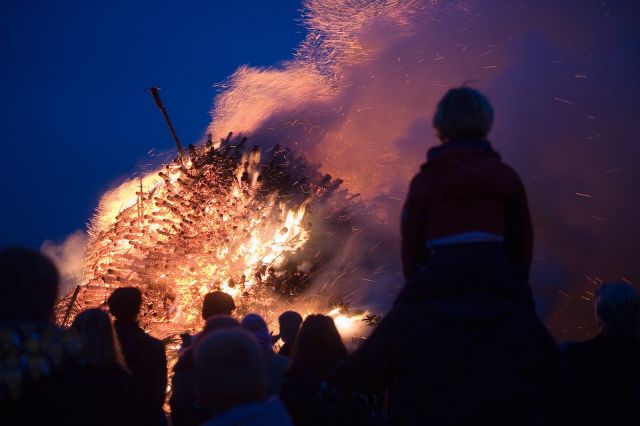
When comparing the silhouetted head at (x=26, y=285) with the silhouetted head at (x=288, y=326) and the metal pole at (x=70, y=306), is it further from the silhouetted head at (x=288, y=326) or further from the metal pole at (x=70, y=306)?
the metal pole at (x=70, y=306)

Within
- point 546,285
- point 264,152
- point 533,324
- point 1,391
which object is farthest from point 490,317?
point 546,285

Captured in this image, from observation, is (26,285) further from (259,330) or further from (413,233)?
(259,330)

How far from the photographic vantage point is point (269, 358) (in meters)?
4.57

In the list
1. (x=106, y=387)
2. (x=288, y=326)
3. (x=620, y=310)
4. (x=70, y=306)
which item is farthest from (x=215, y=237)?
Result: (x=106, y=387)

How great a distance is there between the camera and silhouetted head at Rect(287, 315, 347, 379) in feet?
12.2

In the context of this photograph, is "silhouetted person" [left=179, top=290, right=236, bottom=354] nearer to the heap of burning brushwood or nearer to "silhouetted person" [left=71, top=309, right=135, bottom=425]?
"silhouetted person" [left=71, top=309, right=135, bottom=425]

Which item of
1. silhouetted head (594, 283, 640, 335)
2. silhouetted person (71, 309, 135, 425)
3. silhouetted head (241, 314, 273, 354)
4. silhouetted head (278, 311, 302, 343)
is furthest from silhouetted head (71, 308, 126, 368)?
Result: silhouetted head (594, 283, 640, 335)

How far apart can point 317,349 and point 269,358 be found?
2.95 feet

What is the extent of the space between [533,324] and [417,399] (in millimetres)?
446

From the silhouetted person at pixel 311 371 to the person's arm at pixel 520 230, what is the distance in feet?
5.20

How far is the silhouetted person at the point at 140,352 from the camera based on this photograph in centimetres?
454

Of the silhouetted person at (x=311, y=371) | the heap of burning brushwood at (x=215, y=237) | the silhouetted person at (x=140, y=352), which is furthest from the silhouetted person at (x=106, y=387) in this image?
the heap of burning brushwood at (x=215, y=237)

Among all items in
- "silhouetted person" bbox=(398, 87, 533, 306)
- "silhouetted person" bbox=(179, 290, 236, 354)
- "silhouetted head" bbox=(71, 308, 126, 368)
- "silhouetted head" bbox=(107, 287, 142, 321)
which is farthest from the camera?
"silhouetted person" bbox=(179, 290, 236, 354)

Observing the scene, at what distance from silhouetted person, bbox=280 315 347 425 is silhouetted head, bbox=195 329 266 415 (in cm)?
115
